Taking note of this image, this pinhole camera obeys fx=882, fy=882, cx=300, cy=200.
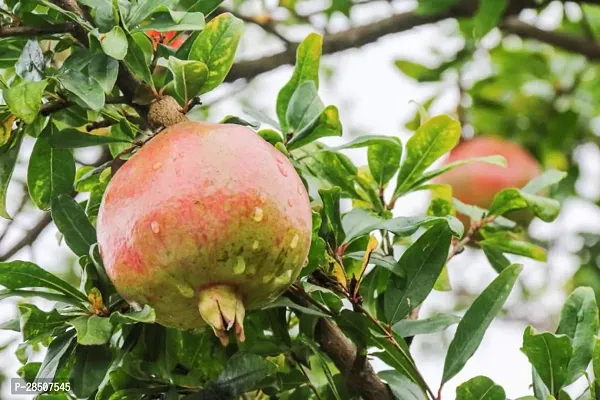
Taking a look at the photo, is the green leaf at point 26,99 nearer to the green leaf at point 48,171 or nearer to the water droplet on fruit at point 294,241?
the green leaf at point 48,171

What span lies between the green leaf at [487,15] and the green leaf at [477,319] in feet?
3.16

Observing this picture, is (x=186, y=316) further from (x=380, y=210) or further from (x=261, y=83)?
(x=261, y=83)

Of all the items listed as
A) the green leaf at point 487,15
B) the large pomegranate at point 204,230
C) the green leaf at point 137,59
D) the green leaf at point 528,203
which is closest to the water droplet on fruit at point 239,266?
the large pomegranate at point 204,230

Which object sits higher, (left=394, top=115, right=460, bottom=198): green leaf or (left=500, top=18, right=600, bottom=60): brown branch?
(left=394, top=115, right=460, bottom=198): green leaf

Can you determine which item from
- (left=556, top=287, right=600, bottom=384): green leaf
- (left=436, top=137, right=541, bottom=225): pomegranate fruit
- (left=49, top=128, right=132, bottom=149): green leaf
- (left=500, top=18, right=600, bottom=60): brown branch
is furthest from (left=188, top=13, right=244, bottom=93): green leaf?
(left=500, top=18, right=600, bottom=60): brown branch

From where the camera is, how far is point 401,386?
0.85m

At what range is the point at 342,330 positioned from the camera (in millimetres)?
855

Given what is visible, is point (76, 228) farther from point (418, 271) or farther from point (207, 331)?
point (418, 271)

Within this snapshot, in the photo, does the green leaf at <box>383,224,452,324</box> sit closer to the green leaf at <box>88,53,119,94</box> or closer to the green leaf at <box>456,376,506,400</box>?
the green leaf at <box>456,376,506,400</box>

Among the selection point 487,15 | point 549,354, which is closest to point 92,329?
point 549,354

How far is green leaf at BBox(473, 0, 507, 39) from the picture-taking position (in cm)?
168

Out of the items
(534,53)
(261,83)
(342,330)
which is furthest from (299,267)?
(261,83)

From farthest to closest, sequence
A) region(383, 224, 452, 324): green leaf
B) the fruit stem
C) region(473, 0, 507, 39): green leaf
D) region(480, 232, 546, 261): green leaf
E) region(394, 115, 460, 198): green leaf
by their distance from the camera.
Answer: region(473, 0, 507, 39): green leaf → region(480, 232, 546, 261): green leaf → region(394, 115, 460, 198): green leaf → region(383, 224, 452, 324): green leaf → the fruit stem

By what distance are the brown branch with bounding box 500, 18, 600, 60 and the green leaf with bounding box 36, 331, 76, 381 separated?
1.48m
